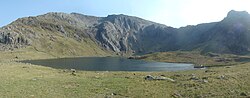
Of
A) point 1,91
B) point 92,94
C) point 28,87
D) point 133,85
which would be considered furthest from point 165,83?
point 1,91

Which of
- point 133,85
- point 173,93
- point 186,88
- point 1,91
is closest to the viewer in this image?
point 1,91

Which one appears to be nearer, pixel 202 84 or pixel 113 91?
pixel 113 91

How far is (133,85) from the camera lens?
46.0 m

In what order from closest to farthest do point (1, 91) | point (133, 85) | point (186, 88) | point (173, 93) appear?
point (1, 91) → point (173, 93) → point (186, 88) → point (133, 85)

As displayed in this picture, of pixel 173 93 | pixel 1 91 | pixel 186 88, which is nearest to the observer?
pixel 1 91

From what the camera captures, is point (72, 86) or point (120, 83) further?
point (120, 83)

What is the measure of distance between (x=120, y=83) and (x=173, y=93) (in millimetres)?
10697

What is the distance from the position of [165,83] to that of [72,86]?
566 inches

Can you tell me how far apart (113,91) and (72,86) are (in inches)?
276

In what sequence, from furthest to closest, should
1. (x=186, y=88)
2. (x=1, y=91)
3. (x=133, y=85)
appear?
(x=133, y=85) < (x=186, y=88) < (x=1, y=91)

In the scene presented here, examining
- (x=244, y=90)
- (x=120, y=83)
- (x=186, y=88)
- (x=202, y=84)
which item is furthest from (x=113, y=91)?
(x=244, y=90)

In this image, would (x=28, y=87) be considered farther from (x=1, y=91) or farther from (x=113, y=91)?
(x=113, y=91)

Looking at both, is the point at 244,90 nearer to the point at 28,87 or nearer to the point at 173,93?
the point at 173,93

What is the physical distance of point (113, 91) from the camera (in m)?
41.2
